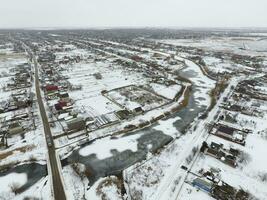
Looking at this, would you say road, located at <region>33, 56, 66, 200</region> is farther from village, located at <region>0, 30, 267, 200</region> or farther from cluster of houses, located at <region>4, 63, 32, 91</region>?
cluster of houses, located at <region>4, 63, 32, 91</region>

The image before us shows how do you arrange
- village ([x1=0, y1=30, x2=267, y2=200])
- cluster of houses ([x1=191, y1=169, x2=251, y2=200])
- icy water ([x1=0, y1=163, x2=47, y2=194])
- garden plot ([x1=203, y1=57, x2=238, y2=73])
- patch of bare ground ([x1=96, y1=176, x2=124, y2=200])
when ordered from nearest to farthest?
cluster of houses ([x1=191, y1=169, x2=251, y2=200])
patch of bare ground ([x1=96, y1=176, x2=124, y2=200])
village ([x1=0, y1=30, x2=267, y2=200])
icy water ([x1=0, y1=163, x2=47, y2=194])
garden plot ([x1=203, y1=57, x2=238, y2=73])

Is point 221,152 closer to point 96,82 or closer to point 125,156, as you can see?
point 125,156

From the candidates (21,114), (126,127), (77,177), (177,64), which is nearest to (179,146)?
(126,127)

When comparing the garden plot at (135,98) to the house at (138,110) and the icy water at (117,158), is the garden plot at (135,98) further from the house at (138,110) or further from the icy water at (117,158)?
the icy water at (117,158)

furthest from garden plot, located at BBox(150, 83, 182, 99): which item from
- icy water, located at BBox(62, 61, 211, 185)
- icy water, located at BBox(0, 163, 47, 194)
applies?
icy water, located at BBox(0, 163, 47, 194)

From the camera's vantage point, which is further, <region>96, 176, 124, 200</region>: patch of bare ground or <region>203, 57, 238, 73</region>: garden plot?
<region>203, 57, 238, 73</region>: garden plot

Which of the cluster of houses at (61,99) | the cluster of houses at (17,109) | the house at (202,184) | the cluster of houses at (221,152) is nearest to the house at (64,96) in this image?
the cluster of houses at (61,99)
